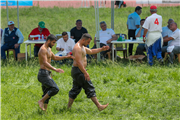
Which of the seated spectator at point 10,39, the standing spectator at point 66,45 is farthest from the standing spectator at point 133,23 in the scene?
the seated spectator at point 10,39

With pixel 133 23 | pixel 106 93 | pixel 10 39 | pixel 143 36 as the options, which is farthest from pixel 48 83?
pixel 133 23

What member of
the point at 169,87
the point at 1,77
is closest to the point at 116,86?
the point at 169,87

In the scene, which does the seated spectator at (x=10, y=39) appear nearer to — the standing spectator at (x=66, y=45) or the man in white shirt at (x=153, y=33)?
the standing spectator at (x=66, y=45)

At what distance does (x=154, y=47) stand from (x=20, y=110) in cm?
446

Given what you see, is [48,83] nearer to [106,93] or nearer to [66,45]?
[106,93]

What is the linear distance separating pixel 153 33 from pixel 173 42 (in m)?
0.93

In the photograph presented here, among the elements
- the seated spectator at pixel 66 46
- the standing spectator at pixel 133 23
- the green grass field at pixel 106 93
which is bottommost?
the green grass field at pixel 106 93

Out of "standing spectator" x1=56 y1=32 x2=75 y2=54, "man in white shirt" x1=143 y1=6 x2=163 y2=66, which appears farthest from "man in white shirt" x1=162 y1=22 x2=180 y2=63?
"standing spectator" x1=56 y1=32 x2=75 y2=54

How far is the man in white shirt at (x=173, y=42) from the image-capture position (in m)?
8.43

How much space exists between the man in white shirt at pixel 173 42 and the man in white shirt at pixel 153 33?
371mm

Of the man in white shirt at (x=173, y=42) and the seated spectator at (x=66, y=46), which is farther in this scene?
the seated spectator at (x=66, y=46)

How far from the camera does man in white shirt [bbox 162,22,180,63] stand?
843cm

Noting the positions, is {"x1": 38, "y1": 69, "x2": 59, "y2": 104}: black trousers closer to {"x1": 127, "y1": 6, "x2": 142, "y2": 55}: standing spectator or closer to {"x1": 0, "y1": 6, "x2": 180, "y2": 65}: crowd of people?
{"x1": 0, "y1": 6, "x2": 180, "y2": 65}: crowd of people

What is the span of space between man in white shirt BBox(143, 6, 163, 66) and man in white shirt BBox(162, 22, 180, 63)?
371mm
